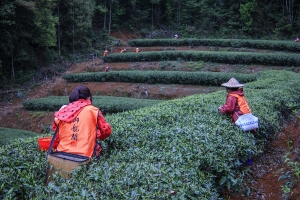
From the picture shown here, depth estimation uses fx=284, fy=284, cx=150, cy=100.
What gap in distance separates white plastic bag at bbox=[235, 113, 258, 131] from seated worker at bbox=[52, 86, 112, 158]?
2.68 meters

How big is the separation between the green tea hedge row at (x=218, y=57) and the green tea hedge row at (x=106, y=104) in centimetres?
689

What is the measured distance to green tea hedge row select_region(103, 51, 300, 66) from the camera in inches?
702

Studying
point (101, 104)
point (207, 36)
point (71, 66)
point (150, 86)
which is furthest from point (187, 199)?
point (207, 36)

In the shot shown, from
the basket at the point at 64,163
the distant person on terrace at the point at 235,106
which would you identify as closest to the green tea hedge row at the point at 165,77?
the distant person on terrace at the point at 235,106

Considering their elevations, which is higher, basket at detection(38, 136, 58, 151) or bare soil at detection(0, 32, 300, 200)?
basket at detection(38, 136, 58, 151)

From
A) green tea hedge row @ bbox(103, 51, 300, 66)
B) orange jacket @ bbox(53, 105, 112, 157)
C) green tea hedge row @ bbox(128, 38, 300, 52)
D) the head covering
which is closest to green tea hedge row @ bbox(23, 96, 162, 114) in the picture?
green tea hedge row @ bbox(103, 51, 300, 66)

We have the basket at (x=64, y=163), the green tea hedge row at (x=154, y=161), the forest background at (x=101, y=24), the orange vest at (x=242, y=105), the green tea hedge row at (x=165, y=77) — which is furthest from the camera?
the forest background at (x=101, y=24)

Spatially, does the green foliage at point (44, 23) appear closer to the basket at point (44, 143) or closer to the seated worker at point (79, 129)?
the basket at point (44, 143)

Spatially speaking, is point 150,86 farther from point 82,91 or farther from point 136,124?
point 82,91

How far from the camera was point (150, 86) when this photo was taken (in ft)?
57.0

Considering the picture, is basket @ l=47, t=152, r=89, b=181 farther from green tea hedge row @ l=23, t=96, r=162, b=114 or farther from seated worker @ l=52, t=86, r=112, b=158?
green tea hedge row @ l=23, t=96, r=162, b=114

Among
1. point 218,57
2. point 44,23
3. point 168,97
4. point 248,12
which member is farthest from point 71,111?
point 248,12

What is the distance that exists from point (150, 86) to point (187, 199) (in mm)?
14564

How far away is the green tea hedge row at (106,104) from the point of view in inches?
538
